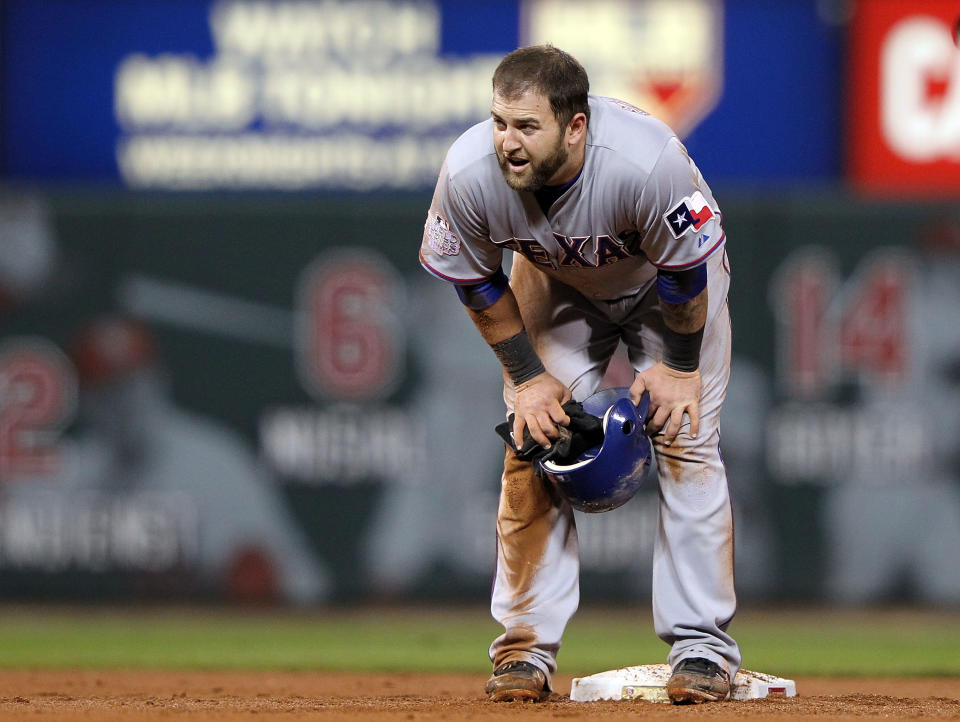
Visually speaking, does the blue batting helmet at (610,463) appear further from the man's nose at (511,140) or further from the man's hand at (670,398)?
the man's nose at (511,140)

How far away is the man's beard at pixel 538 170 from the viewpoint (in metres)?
3.45

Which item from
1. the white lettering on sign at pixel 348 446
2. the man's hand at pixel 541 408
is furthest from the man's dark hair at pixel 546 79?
the white lettering on sign at pixel 348 446

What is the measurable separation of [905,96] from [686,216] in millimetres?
6088

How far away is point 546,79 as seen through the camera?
3.41 metres

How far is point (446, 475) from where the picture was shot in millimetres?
7801

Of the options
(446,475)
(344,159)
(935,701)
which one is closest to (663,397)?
(935,701)

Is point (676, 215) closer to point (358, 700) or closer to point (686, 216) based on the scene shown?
point (686, 216)

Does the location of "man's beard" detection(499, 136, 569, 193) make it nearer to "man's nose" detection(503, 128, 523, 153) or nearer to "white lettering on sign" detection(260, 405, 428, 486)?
"man's nose" detection(503, 128, 523, 153)

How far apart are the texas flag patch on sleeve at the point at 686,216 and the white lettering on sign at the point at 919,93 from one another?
6026 mm

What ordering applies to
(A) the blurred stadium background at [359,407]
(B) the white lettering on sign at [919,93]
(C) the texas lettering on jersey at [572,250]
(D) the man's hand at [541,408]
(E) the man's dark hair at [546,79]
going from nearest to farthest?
(E) the man's dark hair at [546,79], (C) the texas lettering on jersey at [572,250], (D) the man's hand at [541,408], (A) the blurred stadium background at [359,407], (B) the white lettering on sign at [919,93]

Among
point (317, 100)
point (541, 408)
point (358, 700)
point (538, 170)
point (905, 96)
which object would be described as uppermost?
point (905, 96)

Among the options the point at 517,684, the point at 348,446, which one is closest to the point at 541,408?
the point at 517,684

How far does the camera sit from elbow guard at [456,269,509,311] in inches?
149

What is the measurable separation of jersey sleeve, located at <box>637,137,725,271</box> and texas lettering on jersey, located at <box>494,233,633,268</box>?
0.28ft
